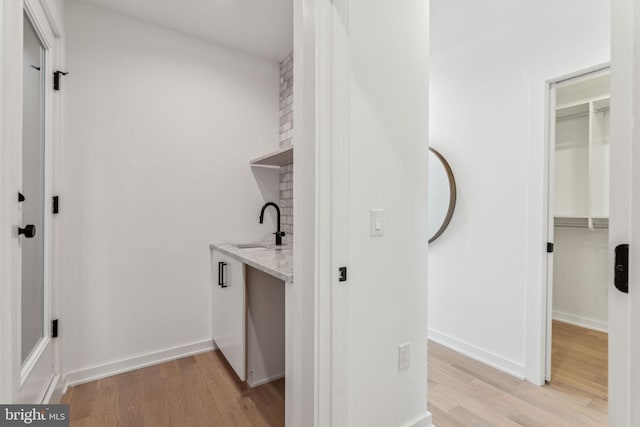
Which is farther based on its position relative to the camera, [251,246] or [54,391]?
[251,246]

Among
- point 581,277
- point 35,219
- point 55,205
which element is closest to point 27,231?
point 35,219

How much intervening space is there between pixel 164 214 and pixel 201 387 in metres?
1.28

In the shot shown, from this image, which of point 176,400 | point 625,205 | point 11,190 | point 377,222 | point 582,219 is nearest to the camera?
point 625,205

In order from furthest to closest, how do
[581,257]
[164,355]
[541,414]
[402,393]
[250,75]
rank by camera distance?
[581,257] → [250,75] → [164,355] → [541,414] → [402,393]

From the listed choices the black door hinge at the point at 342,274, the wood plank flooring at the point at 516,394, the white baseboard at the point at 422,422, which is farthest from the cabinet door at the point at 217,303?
the wood plank flooring at the point at 516,394

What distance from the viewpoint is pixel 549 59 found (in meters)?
1.98

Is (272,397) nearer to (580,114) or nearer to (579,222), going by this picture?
(579,222)

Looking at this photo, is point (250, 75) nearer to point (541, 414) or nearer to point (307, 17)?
point (307, 17)

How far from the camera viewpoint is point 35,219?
5.06 ft

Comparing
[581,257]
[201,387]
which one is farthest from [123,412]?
[581,257]

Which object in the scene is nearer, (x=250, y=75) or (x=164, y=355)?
(x=164, y=355)

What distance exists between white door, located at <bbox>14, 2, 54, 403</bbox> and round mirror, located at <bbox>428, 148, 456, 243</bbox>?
8.65 feet

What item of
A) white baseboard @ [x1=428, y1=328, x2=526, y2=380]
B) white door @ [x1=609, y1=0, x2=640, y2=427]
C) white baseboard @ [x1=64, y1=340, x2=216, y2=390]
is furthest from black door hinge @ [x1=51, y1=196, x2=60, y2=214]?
white baseboard @ [x1=428, y1=328, x2=526, y2=380]

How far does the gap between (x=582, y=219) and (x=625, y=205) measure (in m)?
3.21
